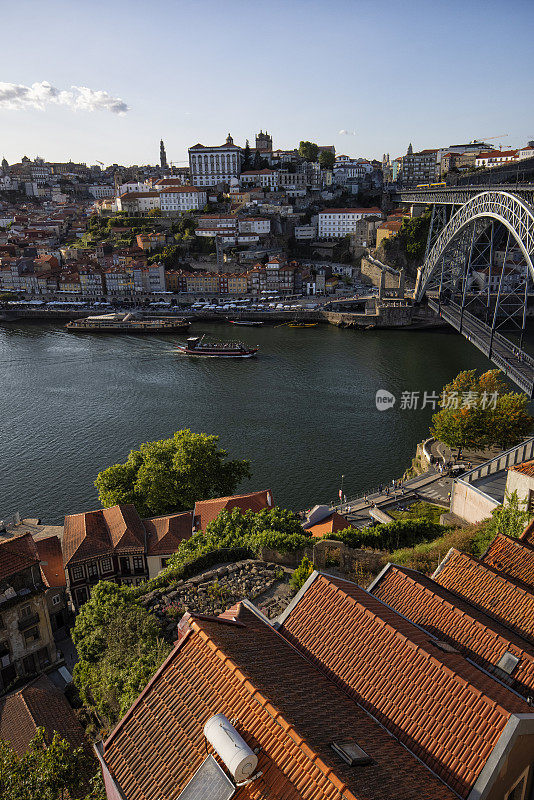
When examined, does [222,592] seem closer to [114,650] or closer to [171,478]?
[114,650]

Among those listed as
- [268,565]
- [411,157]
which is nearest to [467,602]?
[268,565]

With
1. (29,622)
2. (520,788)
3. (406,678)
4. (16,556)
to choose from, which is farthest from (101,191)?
(520,788)

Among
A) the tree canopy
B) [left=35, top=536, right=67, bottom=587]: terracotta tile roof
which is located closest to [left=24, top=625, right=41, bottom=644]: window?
[left=35, top=536, right=67, bottom=587]: terracotta tile roof

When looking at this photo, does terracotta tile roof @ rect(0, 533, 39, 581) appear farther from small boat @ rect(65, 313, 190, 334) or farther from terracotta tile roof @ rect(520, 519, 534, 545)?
small boat @ rect(65, 313, 190, 334)

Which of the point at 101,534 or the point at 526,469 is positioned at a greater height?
the point at 526,469

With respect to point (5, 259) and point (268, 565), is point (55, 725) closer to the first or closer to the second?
point (268, 565)
